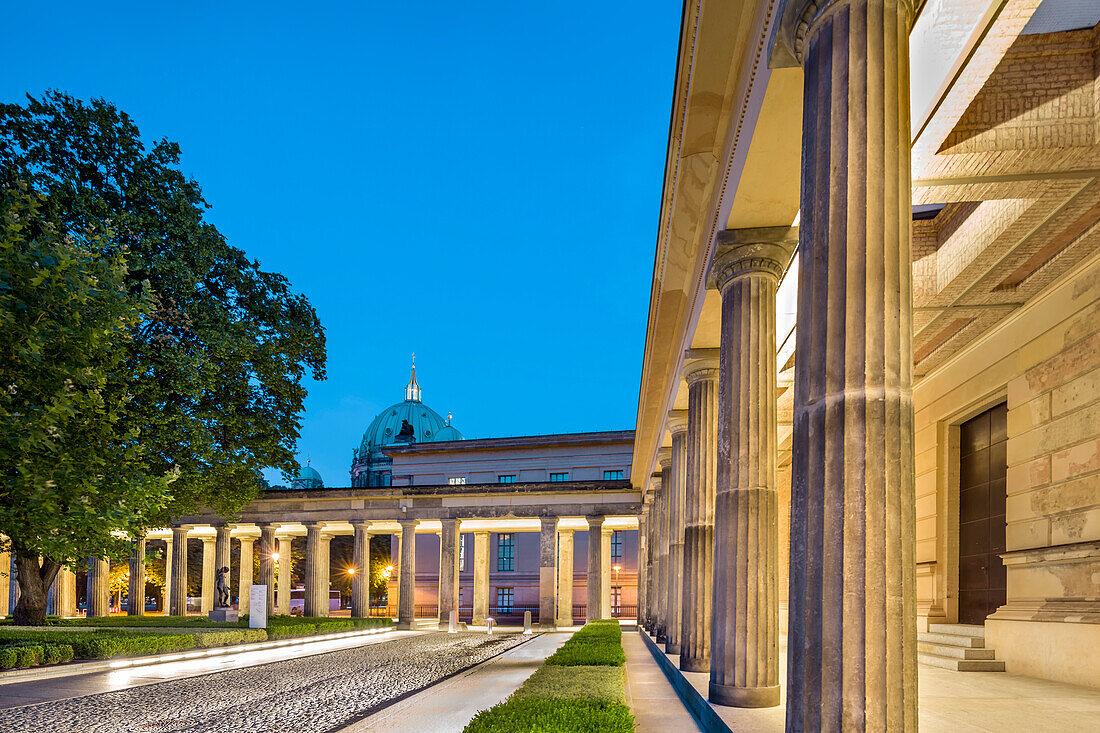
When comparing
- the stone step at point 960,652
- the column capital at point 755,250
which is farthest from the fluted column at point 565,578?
the column capital at point 755,250

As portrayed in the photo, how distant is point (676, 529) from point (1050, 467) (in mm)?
8928

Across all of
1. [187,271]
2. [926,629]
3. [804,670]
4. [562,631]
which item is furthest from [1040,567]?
[562,631]

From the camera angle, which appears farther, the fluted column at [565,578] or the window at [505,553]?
the window at [505,553]

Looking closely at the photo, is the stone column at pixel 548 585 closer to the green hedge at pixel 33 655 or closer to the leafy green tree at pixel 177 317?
the leafy green tree at pixel 177 317

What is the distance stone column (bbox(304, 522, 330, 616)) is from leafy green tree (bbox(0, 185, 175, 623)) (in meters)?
27.0

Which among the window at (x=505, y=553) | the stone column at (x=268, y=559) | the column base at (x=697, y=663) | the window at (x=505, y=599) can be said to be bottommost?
the window at (x=505, y=599)

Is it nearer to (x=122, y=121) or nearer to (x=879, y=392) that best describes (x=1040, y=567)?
(x=879, y=392)

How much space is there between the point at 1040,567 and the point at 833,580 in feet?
38.2

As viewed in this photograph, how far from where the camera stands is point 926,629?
19.8 m

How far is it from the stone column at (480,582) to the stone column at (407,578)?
4.21m

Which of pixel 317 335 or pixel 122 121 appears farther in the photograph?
pixel 317 335

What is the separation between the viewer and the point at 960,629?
17844 mm

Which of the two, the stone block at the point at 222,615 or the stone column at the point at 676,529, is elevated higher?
the stone column at the point at 676,529

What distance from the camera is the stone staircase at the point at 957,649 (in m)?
15.5
